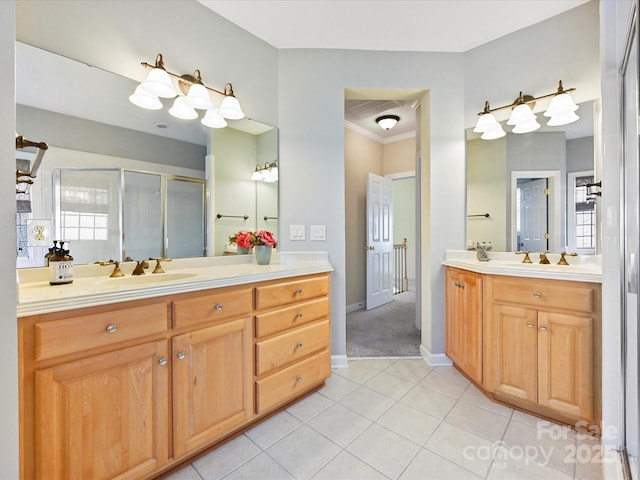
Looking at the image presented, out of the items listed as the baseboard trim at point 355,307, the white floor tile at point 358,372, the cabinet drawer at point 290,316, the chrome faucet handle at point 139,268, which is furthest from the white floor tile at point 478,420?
the baseboard trim at point 355,307

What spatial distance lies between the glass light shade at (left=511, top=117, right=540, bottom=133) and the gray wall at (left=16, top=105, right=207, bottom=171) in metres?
2.37

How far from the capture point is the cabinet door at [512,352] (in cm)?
164

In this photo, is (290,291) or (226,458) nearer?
(226,458)

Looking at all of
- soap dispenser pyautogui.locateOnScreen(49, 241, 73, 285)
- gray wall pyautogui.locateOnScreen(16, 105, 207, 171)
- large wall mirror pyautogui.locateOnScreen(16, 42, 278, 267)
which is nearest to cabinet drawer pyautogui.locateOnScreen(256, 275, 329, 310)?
large wall mirror pyautogui.locateOnScreen(16, 42, 278, 267)

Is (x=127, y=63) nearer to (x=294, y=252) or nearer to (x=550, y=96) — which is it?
(x=294, y=252)

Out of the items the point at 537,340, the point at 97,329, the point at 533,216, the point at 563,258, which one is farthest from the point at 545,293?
the point at 97,329

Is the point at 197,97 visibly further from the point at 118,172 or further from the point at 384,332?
the point at 384,332

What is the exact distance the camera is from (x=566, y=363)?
5.02ft

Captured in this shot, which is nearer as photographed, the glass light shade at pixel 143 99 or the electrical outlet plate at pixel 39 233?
the electrical outlet plate at pixel 39 233

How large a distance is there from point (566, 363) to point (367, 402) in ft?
3.79

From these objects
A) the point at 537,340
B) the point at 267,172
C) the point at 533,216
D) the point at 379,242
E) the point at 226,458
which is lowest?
the point at 226,458

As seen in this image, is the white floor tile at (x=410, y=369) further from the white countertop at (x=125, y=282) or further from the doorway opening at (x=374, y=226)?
the white countertop at (x=125, y=282)

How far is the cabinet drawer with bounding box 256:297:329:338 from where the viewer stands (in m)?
1.57

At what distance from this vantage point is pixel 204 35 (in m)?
1.92
